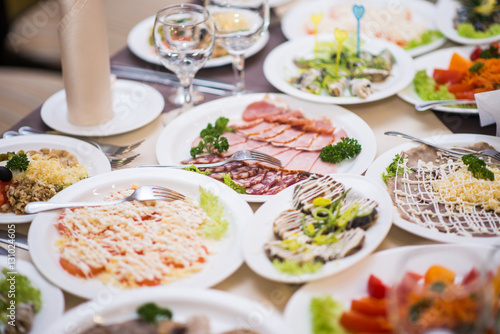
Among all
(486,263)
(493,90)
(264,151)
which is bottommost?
(264,151)

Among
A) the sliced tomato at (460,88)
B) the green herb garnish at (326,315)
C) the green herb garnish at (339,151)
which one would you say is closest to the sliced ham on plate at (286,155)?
the green herb garnish at (339,151)

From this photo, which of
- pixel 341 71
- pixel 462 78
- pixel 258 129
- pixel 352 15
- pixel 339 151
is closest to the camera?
pixel 339 151

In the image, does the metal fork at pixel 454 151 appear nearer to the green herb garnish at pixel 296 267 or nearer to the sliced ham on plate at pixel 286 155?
the sliced ham on plate at pixel 286 155

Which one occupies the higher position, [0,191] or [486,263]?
[486,263]

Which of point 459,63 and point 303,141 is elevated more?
point 459,63

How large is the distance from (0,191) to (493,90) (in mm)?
2080

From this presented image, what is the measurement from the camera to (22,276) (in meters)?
1.40

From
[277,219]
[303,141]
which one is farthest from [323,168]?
[277,219]

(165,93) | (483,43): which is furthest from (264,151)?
(483,43)

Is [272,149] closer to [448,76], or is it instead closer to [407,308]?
[448,76]

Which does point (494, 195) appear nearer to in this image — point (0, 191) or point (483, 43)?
point (483, 43)

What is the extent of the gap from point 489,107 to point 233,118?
1104 mm

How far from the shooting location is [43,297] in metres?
1.37

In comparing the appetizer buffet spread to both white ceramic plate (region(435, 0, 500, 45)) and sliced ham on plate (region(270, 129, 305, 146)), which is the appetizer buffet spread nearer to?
sliced ham on plate (region(270, 129, 305, 146))
